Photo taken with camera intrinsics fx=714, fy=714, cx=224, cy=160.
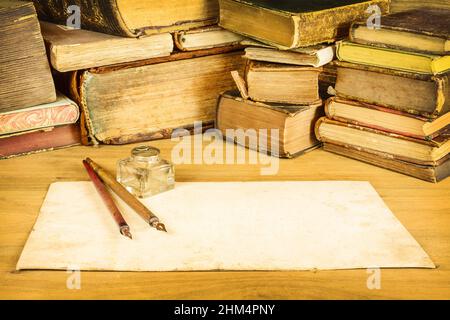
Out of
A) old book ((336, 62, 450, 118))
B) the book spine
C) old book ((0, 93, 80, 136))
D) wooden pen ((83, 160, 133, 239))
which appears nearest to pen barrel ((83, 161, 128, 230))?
wooden pen ((83, 160, 133, 239))

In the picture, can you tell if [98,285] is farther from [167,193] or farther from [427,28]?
[427,28]

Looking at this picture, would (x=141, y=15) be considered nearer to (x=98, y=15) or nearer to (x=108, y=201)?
(x=98, y=15)

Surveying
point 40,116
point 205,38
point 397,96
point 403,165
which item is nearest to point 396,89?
point 397,96

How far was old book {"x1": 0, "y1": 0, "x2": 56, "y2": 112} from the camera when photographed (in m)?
1.35

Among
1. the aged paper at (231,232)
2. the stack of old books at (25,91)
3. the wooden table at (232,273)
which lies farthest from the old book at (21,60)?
the aged paper at (231,232)

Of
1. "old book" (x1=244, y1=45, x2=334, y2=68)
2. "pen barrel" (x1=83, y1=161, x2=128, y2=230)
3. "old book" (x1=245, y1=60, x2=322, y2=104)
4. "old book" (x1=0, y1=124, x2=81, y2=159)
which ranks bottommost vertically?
"old book" (x1=0, y1=124, x2=81, y2=159)

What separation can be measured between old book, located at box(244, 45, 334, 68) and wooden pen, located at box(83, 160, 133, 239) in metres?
0.41

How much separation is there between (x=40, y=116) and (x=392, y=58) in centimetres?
69

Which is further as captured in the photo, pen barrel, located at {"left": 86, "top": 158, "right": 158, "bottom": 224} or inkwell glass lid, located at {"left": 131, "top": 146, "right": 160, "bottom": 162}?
inkwell glass lid, located at {"left": 131, "top": 146, "right": 160, "bottom": 162}

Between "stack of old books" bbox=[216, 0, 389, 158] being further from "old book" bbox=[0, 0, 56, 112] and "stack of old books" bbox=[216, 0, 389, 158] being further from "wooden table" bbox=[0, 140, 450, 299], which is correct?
"old book" bbox=[0, 0, 56, 112]

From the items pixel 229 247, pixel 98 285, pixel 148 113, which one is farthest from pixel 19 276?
pixel 148 113

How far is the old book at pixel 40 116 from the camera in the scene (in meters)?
1.37

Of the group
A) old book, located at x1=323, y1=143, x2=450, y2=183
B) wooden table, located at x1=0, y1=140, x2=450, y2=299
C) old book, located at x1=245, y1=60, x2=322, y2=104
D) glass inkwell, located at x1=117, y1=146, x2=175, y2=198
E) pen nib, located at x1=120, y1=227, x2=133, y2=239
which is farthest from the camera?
old book, located at x1=245, y1=60, x2=322, y2=104

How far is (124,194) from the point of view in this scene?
1150 mm
